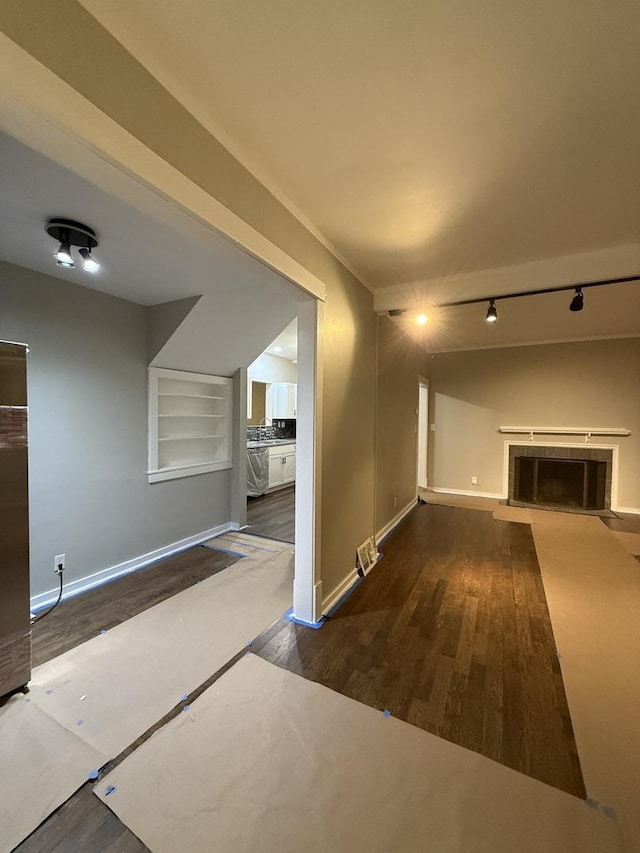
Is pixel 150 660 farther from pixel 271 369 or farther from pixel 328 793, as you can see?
pixel 271 369

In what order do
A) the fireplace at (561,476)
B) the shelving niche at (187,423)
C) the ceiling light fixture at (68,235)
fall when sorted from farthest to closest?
1. the fireplace at (561,476)
2. the shelving niche at (187,423)
3. the ceiling light fixture at (68,235)

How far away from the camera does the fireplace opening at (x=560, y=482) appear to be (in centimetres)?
539

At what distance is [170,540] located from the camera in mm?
3529

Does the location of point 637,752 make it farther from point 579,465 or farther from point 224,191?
point 579,465

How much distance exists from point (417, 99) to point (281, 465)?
5.76 m

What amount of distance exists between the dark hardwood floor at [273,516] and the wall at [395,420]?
3.87 ft

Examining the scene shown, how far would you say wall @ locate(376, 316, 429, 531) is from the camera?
3705 millimetres

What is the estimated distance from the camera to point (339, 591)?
268cm

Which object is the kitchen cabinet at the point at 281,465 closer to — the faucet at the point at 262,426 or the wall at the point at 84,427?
the faucet at the point at 262,426

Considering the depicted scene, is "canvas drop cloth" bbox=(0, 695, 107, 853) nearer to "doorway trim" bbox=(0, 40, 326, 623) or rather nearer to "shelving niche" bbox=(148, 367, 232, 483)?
"shelving niche" bbox=(148, 367, 232, 483)

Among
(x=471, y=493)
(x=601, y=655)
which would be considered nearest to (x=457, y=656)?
(x=601, y=655)

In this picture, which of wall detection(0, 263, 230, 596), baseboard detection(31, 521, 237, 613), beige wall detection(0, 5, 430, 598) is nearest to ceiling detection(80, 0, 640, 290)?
beige wall detection(0, 5, 430, 598)

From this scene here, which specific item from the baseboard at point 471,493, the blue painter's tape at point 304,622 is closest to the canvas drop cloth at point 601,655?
the blue painter's tape at point 304,622

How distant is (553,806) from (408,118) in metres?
2.66
